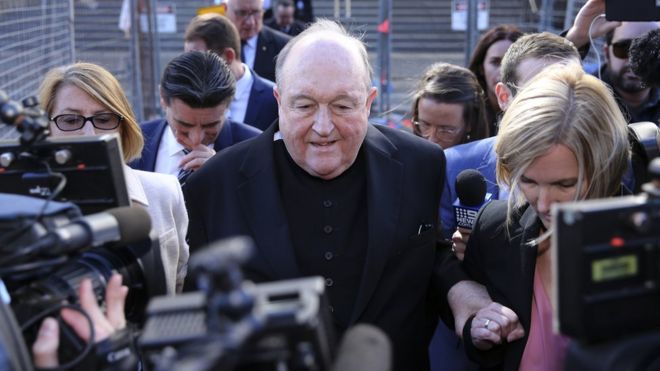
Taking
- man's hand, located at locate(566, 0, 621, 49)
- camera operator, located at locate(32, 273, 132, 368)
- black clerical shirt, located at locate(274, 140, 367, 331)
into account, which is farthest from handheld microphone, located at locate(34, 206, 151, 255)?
man's hand, located at locate(566, 0, 621, 49)

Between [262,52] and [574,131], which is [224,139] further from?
[262,52]

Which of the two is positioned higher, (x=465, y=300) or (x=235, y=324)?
(x=235, y=324)

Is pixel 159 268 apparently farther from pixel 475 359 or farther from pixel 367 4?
pixel 367 4

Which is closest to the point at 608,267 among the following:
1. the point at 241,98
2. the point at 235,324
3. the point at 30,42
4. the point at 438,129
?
the point at 235,324

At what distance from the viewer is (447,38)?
29.3 ft

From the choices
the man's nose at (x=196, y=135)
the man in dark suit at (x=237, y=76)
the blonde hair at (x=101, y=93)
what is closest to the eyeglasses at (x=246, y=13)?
the man in dark suit at (x=237, y=76)

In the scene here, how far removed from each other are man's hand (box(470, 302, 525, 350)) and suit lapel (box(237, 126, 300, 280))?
23.0 inches

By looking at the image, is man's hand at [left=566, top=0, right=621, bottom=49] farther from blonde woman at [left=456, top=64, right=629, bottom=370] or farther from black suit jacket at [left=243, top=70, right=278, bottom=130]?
black suit jacket at [left=243, top=70, right=278, bottom=130]

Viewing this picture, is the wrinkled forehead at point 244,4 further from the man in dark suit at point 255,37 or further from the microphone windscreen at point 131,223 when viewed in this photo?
the microphone windscreen at point 131,223

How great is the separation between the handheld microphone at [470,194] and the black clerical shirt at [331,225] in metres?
0.35

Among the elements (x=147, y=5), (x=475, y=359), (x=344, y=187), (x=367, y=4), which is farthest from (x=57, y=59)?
(x=475, y=359)

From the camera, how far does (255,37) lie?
7.21 m

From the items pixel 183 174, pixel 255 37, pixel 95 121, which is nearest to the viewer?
pixel 95 121

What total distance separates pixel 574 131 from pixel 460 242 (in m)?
0.68
